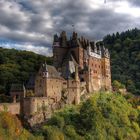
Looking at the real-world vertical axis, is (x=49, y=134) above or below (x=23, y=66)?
below

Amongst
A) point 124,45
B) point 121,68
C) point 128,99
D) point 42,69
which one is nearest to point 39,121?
point 42,69

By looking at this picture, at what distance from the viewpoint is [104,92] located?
61906 mm

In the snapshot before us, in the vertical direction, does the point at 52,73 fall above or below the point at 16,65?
below

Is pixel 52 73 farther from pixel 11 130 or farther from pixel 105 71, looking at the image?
pixel 105 71

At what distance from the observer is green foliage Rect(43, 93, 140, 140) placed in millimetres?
46375

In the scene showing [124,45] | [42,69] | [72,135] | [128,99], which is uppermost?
[124,45]

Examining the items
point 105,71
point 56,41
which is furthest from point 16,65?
point 105,71

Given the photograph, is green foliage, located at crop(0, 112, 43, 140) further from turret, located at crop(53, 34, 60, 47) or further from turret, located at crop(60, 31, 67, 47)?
Answer: turret, located at crop(60, 31, 67, 47)

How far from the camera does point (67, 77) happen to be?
176 feet

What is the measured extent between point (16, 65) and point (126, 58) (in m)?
33.6

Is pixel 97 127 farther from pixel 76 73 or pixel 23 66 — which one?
pixel 23 66

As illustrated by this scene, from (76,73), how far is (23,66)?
24.7 metres

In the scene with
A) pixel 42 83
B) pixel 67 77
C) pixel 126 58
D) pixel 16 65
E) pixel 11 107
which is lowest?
pixel 11 107

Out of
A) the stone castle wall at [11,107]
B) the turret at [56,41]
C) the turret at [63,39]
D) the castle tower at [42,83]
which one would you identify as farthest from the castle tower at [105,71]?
the stone castle wall at [11,107]
